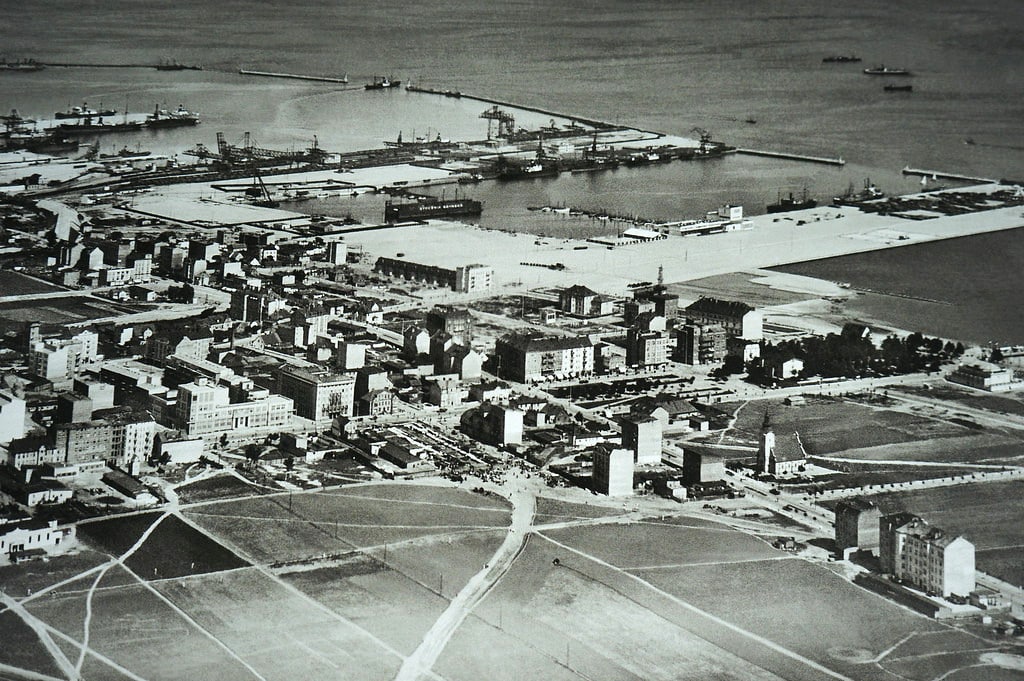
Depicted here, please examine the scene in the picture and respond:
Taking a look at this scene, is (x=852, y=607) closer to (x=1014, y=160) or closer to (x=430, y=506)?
(x=430, y=506)

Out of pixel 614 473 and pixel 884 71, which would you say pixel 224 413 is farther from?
pixel 884 71

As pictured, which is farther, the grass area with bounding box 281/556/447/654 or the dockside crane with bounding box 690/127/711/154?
the dockside crane with bounding box 690/127/711/154

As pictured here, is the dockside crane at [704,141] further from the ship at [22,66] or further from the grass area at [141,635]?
the grass area at [141,635]

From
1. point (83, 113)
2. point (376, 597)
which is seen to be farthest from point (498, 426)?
point (83, 113)

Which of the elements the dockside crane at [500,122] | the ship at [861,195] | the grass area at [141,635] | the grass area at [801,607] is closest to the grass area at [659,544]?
the grass area at [801,607]

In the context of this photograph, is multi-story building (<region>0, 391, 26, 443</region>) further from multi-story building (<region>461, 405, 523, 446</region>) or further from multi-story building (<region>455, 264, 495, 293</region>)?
multi-story building (<region>455, 264, 495, 293</region>)

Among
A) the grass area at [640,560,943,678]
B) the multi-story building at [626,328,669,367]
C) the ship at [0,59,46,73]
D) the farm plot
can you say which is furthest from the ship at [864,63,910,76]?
the ship at [0,59,46,73]

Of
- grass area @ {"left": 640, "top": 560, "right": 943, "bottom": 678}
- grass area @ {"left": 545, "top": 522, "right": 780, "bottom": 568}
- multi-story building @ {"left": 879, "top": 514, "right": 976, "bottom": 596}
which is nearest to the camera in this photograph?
grass area @ {"left": 640, "top": 560, "right": 943, "bottom": 678}

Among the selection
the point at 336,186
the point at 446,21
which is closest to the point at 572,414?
the point at 336,186

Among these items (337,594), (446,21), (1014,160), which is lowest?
(337,594)
